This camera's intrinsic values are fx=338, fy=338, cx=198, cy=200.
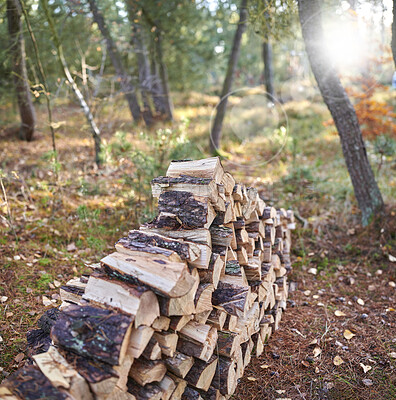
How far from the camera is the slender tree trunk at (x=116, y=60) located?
743 centimetres

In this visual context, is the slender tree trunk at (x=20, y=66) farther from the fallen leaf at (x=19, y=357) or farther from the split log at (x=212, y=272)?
the split log at (x=212, y=272)

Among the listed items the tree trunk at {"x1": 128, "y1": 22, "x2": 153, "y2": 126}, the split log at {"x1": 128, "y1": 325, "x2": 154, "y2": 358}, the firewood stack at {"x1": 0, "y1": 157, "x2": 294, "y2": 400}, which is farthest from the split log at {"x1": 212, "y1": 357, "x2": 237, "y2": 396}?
the tree trunk at {"x1": 128, "y1": 22, "x2": 153, "y2": 126}

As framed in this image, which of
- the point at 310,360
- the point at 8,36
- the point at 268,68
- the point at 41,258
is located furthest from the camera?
the point at 268,68

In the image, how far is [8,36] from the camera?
6.92 metres

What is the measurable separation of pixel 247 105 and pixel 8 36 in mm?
8943

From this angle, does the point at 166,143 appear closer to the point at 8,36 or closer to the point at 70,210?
the point at 70,210

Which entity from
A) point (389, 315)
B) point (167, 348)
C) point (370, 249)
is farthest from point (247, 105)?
point (167, 348)

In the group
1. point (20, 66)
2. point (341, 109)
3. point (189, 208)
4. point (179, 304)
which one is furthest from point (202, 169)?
point (20, 66)

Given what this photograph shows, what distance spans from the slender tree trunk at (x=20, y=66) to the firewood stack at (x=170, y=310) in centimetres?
505

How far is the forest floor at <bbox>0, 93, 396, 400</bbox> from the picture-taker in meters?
2.91

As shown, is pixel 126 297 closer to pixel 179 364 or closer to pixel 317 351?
pixel 179 364

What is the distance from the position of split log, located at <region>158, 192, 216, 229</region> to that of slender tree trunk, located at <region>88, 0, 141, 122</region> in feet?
16.0

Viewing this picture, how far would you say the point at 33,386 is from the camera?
1735 mm

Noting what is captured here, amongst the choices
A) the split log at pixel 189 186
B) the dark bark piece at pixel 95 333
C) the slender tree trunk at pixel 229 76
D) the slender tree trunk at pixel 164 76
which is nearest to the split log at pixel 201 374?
the dark bark piece at pixel 95 333
